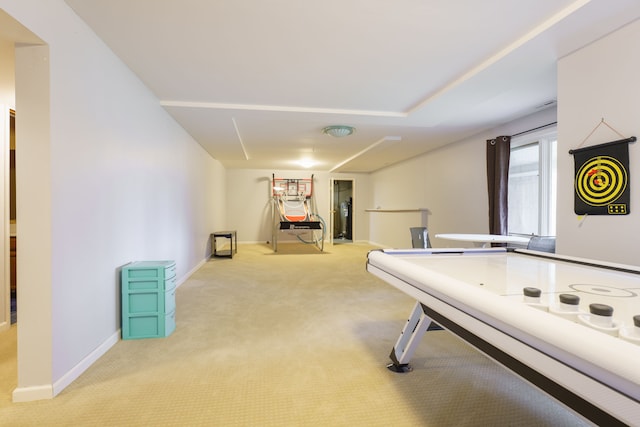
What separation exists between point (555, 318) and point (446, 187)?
14.6ft

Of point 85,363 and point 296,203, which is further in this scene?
point 296,203

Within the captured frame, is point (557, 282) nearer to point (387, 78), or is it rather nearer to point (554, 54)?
point (554, 54)

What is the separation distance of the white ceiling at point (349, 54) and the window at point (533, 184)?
0.39m

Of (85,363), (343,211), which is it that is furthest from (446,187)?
(85,363)

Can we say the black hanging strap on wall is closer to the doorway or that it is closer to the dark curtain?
the dark curtain

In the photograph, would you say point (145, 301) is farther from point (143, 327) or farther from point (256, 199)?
point (256, 199)

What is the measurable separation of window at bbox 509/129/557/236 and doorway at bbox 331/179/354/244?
521 centimetres

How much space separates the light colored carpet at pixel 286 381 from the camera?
1.31m

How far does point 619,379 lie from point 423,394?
3.89 ft

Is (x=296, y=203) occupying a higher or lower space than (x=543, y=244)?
higher

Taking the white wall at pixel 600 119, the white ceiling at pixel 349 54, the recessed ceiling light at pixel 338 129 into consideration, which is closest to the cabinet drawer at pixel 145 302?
the white ceiling at pixel 349 54

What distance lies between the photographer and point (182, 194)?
3658 millimetres

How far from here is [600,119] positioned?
70.3 inches

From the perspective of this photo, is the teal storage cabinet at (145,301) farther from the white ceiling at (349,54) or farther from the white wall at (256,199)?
the white wall at (256,199)
